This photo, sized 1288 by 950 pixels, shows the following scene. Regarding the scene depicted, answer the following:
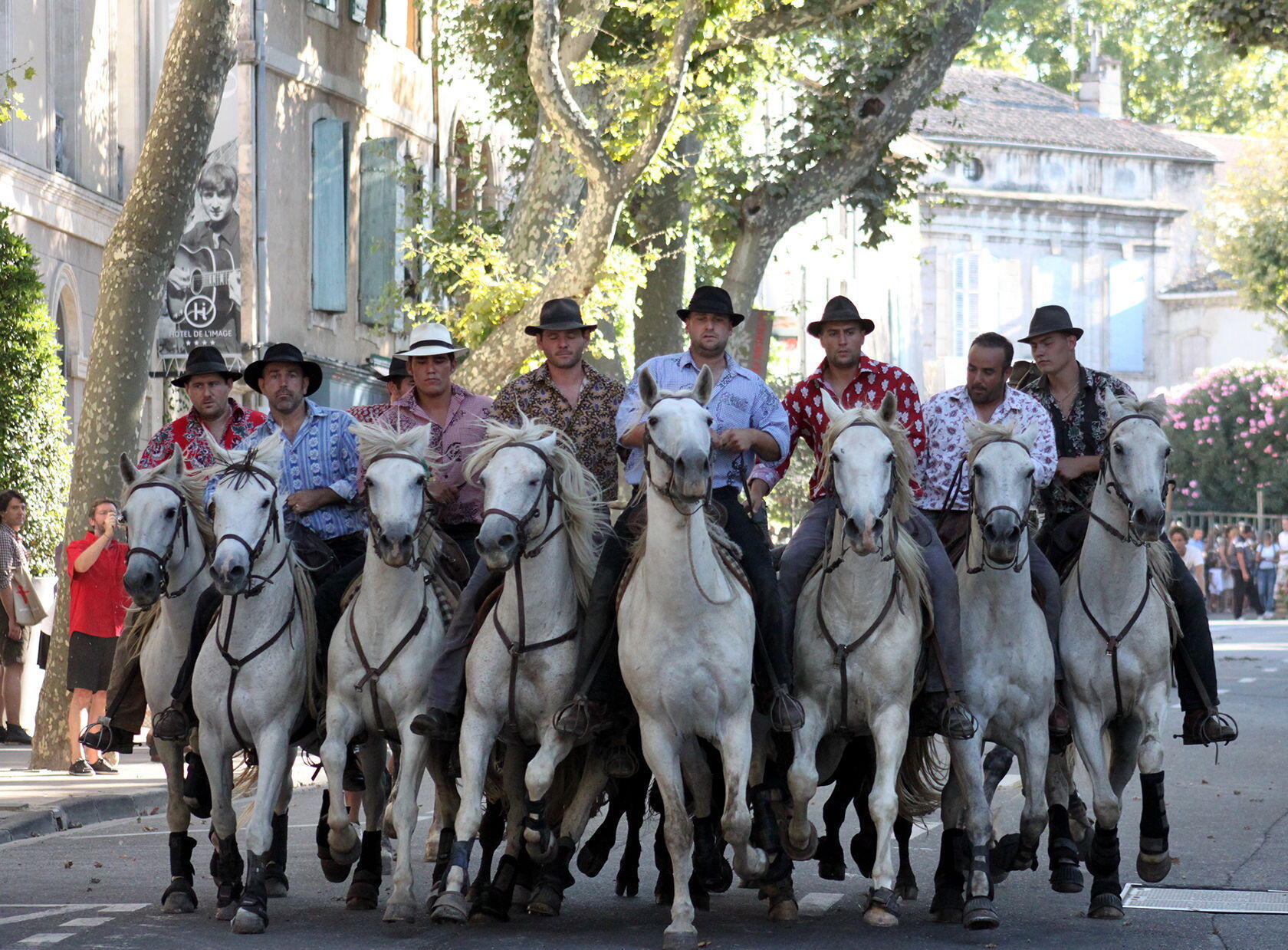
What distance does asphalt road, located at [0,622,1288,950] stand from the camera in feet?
26.5

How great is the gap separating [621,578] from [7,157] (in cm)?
1312

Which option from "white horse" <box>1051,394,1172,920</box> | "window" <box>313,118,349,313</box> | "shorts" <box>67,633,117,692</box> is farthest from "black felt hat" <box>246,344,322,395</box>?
"window" <box>313,118,349,313</box>

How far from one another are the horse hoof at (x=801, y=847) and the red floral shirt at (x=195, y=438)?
130 inches

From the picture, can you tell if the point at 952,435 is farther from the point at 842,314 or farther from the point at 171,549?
the point at 171,549

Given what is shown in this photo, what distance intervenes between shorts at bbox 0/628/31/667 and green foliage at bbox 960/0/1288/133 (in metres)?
52.4

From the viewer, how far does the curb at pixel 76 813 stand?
11844 millimetres

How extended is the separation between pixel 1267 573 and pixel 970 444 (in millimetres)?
33414

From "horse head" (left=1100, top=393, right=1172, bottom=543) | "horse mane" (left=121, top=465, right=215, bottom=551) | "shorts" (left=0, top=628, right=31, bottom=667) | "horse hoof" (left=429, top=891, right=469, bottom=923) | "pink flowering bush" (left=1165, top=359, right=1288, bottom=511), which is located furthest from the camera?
"pink flowering bush" (left=1165, top=359, right=1288, bottom=511)

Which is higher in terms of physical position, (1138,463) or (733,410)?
(733,410)

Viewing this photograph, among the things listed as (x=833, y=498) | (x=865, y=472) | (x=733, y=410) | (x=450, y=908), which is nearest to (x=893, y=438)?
(x=865, y=472)

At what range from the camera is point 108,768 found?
14992 millimetres

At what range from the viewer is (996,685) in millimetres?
8820

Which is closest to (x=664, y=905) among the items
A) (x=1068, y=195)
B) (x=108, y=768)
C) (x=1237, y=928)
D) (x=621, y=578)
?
(x=621, y=578)

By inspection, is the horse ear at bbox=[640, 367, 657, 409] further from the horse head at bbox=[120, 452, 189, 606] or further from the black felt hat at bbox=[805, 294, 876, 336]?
the horse head at bbox=[120, 452, 189, 606]
